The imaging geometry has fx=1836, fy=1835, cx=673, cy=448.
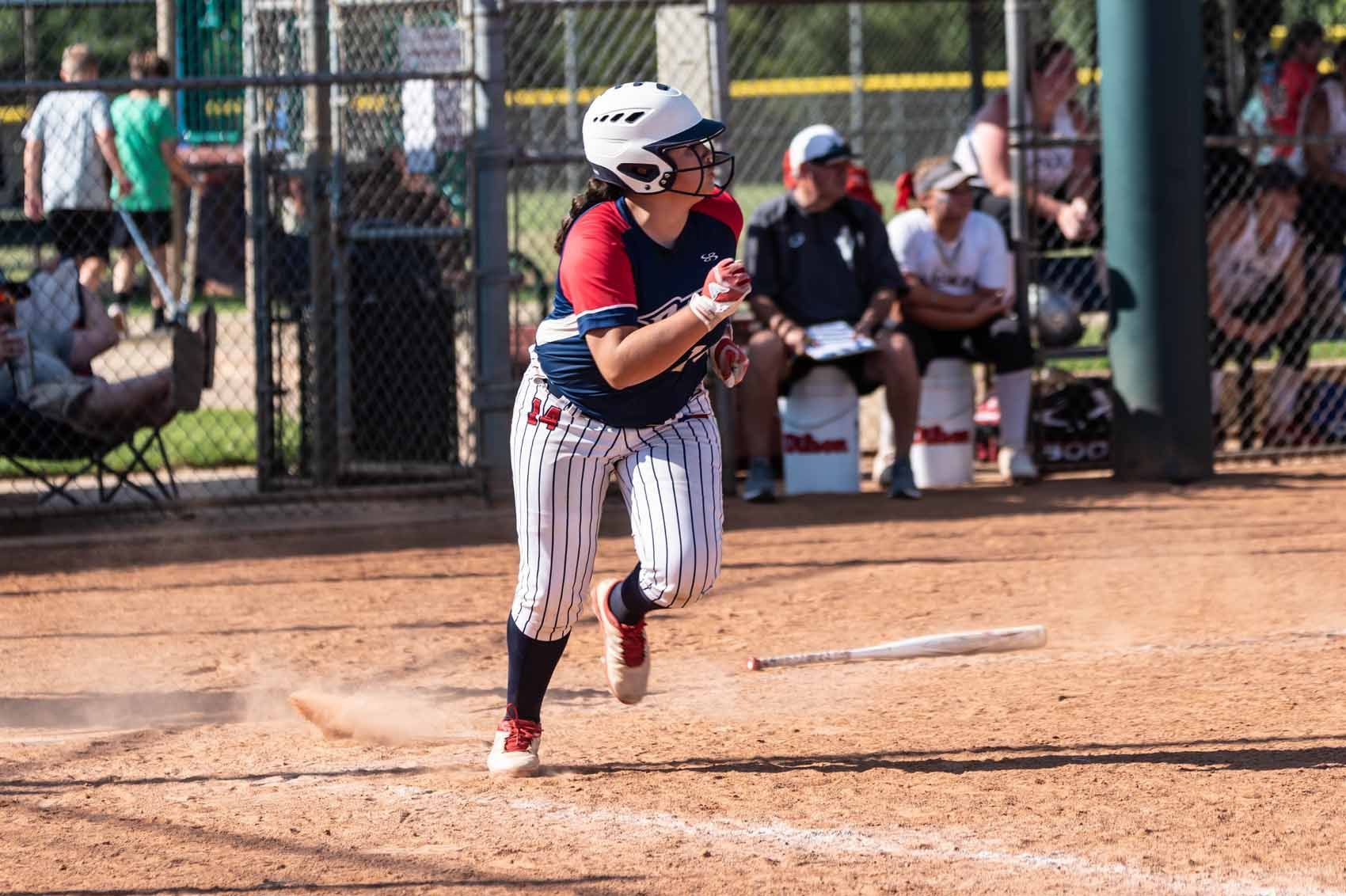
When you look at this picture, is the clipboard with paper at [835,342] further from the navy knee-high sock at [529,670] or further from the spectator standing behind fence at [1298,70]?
the navy knee-high sock at [529,670]

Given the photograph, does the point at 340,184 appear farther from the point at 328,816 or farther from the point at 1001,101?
the point at 328,816

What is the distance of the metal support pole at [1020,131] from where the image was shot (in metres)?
9.54

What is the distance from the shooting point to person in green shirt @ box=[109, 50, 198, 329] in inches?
466

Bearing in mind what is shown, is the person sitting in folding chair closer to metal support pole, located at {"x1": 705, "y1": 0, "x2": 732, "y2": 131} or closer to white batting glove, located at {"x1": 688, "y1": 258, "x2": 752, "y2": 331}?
metal support pole, located at {"x1": 705, "y1": 0, "x2": 732, "y2": 131}

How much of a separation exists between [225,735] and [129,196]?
752 centimetres

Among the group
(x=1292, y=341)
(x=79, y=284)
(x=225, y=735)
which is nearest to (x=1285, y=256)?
(x=1292, y=341)

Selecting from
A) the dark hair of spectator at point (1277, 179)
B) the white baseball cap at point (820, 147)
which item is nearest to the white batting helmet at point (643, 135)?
the white baseball cap at point (820, 147)

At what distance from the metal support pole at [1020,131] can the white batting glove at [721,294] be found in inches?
229

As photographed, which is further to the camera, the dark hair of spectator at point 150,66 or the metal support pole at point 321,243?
the dark hair of spectator at point 150,66

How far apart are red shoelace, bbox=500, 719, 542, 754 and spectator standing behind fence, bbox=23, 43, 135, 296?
21.4ft

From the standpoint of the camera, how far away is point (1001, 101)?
10016 mm

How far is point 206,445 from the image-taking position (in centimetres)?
1095

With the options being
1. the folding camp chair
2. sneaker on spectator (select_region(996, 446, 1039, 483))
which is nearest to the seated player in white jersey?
sneaker on spectator (select_region(996, 446, 1039, 483))

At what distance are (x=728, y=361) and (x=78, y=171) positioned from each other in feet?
23.5
